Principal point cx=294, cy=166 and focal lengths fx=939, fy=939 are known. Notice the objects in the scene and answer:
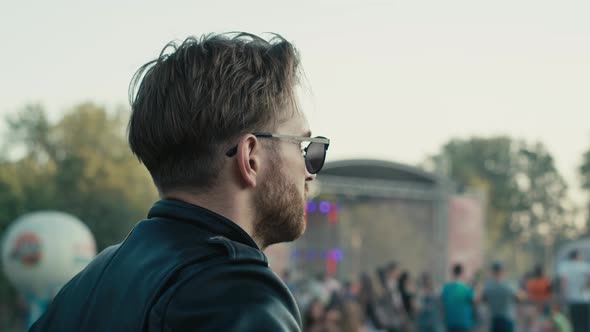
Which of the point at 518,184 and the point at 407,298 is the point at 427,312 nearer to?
the point at 407,298

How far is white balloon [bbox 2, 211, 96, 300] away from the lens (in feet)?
52.1

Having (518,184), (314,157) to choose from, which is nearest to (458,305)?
(314,157)

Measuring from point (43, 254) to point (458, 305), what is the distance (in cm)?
711

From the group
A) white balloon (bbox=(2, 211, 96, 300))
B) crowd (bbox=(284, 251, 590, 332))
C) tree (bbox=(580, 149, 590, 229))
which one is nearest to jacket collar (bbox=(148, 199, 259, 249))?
crowd (bbox=(284, 251, 590, 332))

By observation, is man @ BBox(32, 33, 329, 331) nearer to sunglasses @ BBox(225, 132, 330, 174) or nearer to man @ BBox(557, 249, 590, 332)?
sunglasses @ BBox(225, 132, 330, 174)

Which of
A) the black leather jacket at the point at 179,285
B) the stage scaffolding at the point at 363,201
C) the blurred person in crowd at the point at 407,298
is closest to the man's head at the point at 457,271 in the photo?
the blurred person in crowd at the point at 407,298

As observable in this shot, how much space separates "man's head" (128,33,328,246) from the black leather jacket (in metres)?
0.08

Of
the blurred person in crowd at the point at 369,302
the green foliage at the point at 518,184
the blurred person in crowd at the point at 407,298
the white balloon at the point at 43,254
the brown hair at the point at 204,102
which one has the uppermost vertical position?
the brown hair at the point at 204,102

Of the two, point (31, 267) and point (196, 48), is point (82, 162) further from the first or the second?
point (196, 48)

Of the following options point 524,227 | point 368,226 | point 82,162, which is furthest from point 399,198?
point 524,227

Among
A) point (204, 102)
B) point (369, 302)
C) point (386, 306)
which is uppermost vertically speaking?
point (204, 102)

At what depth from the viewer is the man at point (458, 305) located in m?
13.1

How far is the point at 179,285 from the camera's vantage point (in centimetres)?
132

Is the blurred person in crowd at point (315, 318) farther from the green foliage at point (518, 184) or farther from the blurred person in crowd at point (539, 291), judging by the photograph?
the green foliage at point (518, 184)
